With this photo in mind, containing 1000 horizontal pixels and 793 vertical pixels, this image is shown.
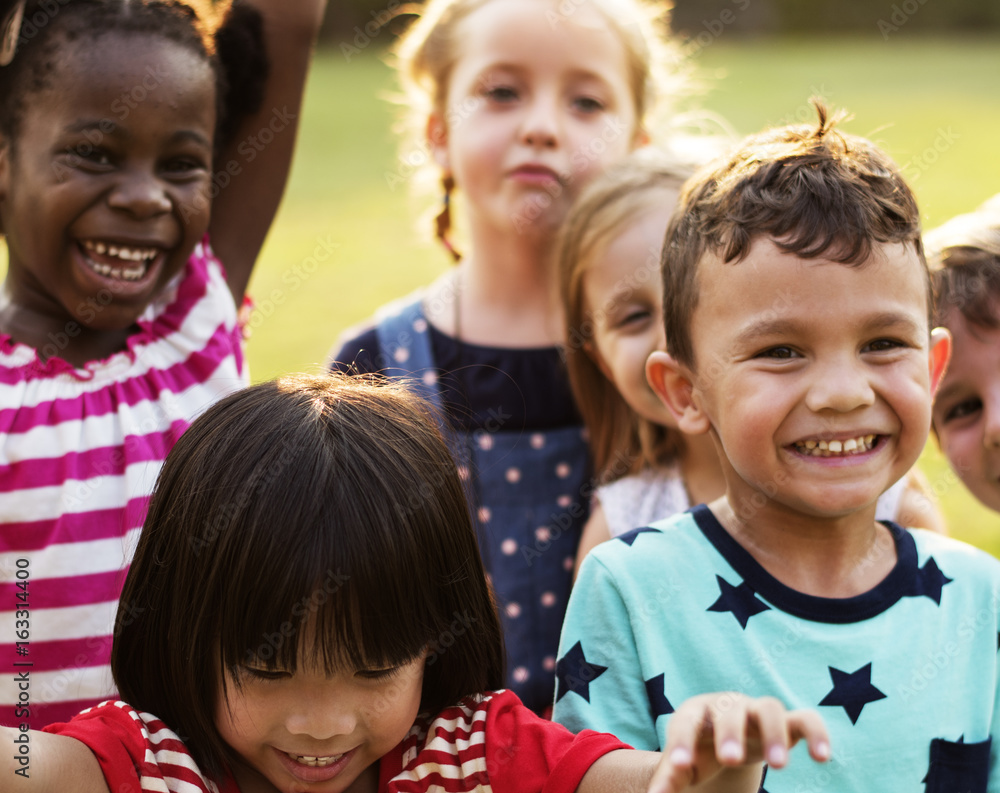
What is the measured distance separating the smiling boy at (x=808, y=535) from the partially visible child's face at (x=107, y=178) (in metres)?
1.07

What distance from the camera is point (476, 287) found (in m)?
3.35

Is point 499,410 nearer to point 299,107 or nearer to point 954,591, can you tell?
point 299,107

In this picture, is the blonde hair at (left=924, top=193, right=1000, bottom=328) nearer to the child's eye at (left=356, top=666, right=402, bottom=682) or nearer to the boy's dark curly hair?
the boy's dark curly hair

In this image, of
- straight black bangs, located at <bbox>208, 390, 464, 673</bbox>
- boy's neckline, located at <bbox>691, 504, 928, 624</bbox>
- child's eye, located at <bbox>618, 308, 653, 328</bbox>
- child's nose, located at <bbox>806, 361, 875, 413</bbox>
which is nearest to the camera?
straight black bangs, located at <bbox>208, 390, 464, 673</bbox>

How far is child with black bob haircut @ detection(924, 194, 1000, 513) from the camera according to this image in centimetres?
248

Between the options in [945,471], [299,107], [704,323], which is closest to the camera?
[704,323]

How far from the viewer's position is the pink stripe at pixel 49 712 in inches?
84.9

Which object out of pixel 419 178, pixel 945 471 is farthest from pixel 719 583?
pixel 945 471

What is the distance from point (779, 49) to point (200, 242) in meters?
24.2

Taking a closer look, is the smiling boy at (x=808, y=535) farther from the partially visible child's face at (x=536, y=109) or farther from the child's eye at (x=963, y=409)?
the partially visible child's face at (x=536, y=109)

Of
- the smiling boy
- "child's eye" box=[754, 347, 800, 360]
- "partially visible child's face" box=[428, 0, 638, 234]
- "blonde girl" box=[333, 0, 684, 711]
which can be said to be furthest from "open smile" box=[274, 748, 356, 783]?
"partially visible child's face" box=[428, 0, 638, 234]

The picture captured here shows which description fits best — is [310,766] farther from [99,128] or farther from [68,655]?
[99,128]

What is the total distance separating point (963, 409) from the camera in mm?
2557

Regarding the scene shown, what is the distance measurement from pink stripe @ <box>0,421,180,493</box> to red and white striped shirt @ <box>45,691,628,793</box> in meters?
0.60
